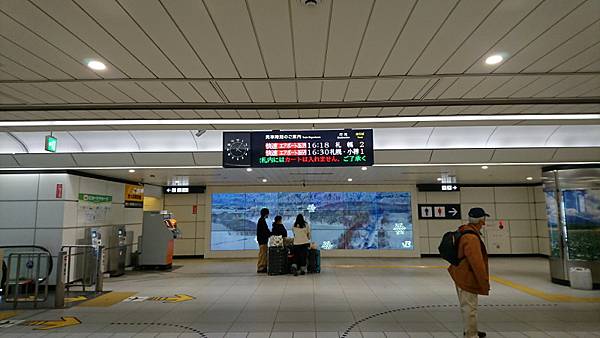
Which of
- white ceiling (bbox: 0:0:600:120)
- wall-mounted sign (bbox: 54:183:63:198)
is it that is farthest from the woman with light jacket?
white ceiling (bbox: 0:0:600:120)

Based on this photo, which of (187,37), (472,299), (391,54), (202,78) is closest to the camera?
(187,37)

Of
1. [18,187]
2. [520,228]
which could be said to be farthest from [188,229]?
[520,228]

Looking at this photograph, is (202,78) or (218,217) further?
(218,217)

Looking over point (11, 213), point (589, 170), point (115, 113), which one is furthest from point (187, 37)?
point (589, 170)

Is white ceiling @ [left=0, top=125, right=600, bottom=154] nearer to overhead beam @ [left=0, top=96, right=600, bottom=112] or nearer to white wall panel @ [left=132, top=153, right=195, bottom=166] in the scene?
white wall panel @ [left=132, top=153, right=195, bottom=166]

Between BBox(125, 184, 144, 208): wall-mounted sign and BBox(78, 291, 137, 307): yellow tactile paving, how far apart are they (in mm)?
4445

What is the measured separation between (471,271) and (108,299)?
6.50m

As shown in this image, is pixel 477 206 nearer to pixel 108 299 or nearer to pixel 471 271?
pixel 471 271

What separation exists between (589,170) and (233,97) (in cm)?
822

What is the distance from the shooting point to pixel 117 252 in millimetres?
10336

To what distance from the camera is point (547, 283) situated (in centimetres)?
848

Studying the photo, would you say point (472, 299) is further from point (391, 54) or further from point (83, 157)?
point (83, 157)

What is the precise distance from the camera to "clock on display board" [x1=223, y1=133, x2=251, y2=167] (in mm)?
5586

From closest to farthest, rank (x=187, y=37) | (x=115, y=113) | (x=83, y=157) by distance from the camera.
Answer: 1. (x=187, y=37)
2. (x=115, y=113)
3. (x=83, y=157)
